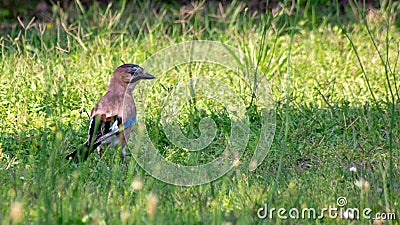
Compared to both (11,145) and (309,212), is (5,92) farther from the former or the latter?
(309,212)

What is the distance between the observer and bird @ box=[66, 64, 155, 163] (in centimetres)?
466

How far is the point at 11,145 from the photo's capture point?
5.08m

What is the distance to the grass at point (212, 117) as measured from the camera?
144 inches

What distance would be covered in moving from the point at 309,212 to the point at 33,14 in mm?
5323

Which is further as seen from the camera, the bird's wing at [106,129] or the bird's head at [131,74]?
the bird's head at [131,74]

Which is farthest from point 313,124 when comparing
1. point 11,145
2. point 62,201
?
point 62,201
